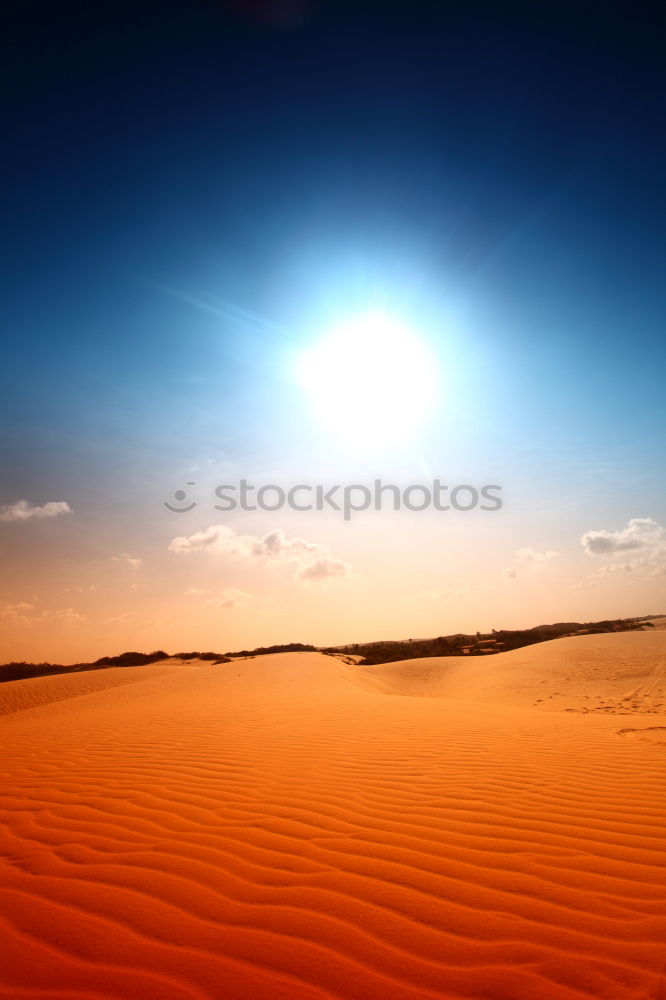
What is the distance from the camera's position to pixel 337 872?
267cm

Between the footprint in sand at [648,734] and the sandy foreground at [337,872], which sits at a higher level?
the sandy foreground at [337,872]

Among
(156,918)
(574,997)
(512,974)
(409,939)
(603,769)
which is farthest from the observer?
(603,769)

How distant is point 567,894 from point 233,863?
5.93 ft

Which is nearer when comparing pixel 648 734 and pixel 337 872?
pixel 337 872

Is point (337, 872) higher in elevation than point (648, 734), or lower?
higher

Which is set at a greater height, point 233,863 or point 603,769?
point 233,863

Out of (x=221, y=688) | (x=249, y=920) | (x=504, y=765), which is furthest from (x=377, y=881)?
(x=221, y=688)

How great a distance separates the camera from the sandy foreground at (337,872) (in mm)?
1908

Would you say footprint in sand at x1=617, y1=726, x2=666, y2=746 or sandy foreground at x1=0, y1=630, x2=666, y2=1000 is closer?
sandy foreground at x1=0, y1=630, x2=666, y2=1000

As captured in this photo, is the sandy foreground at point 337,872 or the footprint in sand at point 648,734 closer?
the sandy foreground at point 337,872

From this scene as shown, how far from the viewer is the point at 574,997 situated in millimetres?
1782

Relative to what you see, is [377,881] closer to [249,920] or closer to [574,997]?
[249,920]

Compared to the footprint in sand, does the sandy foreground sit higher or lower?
higher

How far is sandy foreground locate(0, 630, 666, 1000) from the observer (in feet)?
6.26
